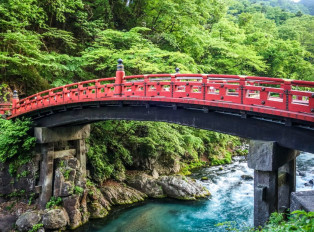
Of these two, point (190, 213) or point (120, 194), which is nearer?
point (190, 213)

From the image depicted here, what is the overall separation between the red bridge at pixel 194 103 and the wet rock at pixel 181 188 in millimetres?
7267

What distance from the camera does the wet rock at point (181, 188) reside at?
18094 millimetres

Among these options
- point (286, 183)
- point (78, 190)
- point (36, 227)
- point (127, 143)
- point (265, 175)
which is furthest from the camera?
point (127, 143)

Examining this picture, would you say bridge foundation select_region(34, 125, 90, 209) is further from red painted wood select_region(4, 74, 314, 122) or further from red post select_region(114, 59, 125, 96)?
red post select_region(114, 59, 125, 96)

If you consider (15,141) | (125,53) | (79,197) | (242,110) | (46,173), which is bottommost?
(79,197)

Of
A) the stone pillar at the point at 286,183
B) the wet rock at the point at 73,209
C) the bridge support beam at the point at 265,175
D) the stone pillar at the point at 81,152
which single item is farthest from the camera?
the stone pillar at the point at 81,152

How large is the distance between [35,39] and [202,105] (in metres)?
14.6

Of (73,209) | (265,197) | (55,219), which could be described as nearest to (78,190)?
(73,209)

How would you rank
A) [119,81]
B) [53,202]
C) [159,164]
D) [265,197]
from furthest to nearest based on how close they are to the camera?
[159,164] < [53,202] < [119,81] < [265,197]

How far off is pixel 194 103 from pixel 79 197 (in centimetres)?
938

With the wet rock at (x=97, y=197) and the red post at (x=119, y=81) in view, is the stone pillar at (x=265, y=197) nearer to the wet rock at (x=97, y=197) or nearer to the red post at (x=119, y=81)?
the red post at (x=119, y=81)

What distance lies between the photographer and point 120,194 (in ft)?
59.0

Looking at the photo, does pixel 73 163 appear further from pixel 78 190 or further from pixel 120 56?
pixel 120 56

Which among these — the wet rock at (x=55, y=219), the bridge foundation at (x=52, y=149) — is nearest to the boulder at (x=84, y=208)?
the wet rock at (x=55, y=219)
